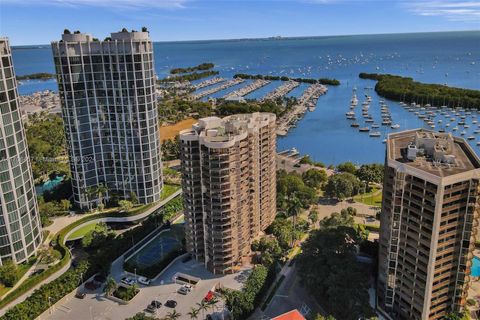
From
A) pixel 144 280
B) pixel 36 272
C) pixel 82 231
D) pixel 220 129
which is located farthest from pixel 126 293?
pixel 220 129

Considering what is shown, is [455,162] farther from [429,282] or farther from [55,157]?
[55,157]

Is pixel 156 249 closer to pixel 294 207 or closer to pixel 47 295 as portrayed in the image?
pixel 47 295

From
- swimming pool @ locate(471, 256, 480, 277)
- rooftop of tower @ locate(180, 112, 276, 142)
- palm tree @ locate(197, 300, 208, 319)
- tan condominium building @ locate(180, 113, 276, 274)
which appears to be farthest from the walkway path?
swimming pool @ locate(471, 256, 480, 277)

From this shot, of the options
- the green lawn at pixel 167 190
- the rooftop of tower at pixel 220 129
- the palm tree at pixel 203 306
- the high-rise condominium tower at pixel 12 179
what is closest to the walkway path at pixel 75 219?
the green lawn at pixel 167 190

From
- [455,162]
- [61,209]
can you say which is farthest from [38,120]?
[455,162]

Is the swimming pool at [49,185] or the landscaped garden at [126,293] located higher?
the swimming pool at [49,185]

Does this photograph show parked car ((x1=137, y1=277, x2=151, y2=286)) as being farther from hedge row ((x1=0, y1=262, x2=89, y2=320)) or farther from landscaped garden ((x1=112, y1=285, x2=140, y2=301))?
hedge row ((x1=0, y1=262, x2=89, y2=320))

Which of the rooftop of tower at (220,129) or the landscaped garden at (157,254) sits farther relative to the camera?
the landscaped garden at (157,254)

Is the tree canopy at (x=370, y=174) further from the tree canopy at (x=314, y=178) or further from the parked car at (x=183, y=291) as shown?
the parked car at (x=183, y=291)
